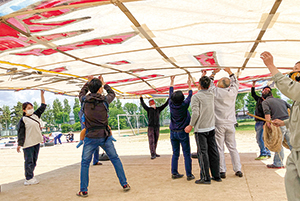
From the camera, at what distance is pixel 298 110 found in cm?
219

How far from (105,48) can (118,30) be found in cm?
93

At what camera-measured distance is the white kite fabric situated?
10.1ft

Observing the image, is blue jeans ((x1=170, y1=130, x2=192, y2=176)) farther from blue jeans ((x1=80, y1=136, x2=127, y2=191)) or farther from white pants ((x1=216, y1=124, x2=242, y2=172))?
blue jeans ((x1=80, y1=136, x2=127, y2=191))

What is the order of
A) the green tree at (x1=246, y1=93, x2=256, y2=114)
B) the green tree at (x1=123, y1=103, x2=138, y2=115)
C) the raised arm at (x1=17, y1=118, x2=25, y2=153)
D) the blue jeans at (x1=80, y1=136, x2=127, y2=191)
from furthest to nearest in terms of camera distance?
the green tree at (x1=123, y1=103, x2=138, y2=115)
the green tree at (x1=246, y1=93, x2=256, y2=114)
the raised arm at (x1=17, y1=118, x2=25, y2=153)
the blue jeans at (x1=80, y1=136, x2=127, y2=191)

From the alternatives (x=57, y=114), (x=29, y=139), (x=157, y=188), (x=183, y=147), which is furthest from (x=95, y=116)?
(x=57, y=114)

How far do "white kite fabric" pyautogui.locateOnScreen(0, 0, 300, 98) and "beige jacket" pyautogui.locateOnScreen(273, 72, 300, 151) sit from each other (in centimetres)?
131

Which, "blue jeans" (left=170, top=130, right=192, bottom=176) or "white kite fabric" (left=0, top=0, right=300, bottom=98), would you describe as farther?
"blue jeans" (left=170, top=130, right=192, bottom=176)

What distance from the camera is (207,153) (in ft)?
15.5

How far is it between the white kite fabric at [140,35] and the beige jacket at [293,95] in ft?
4.29

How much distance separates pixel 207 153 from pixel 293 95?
2.86 m

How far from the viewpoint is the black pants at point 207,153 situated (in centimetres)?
467

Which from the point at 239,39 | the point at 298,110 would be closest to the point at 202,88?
the point at 239,39

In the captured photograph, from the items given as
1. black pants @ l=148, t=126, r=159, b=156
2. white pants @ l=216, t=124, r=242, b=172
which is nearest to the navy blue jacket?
white pants @ l=216, t=124, r=242, b=172

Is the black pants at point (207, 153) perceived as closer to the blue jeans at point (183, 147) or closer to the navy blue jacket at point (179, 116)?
the blue jeans at point (183, 147)
